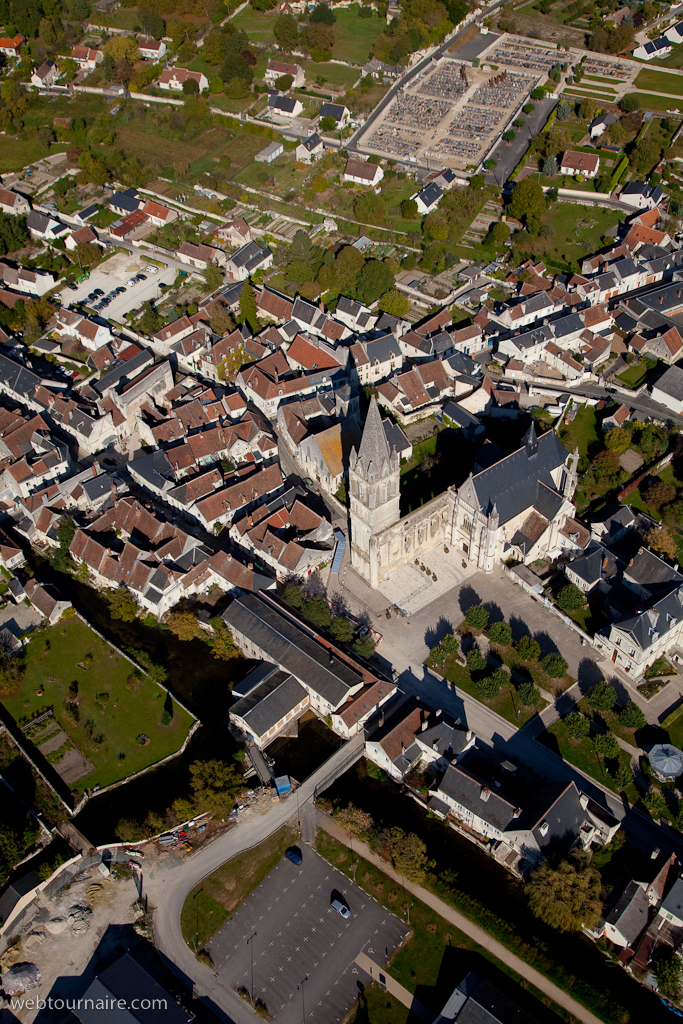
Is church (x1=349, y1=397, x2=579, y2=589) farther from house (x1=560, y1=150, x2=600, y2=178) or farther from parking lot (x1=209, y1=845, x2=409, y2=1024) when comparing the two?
house (x1=560, y1=150, x2=600, y2=178)

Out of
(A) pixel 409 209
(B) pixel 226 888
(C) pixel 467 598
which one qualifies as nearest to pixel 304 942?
(B) pixel 226 888

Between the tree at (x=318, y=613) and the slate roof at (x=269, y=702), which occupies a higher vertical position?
the tree at (x=318, y=613)

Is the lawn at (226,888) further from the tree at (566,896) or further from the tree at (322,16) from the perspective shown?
the tree at (322,16)

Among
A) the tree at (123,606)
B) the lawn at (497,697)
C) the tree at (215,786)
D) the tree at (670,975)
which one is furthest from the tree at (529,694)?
the tree at (123,606)

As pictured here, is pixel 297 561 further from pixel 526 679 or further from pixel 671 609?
pixel 671 609

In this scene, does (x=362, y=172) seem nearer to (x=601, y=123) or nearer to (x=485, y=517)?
(x=601, y=123)

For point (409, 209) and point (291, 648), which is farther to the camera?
point (409, 209)
